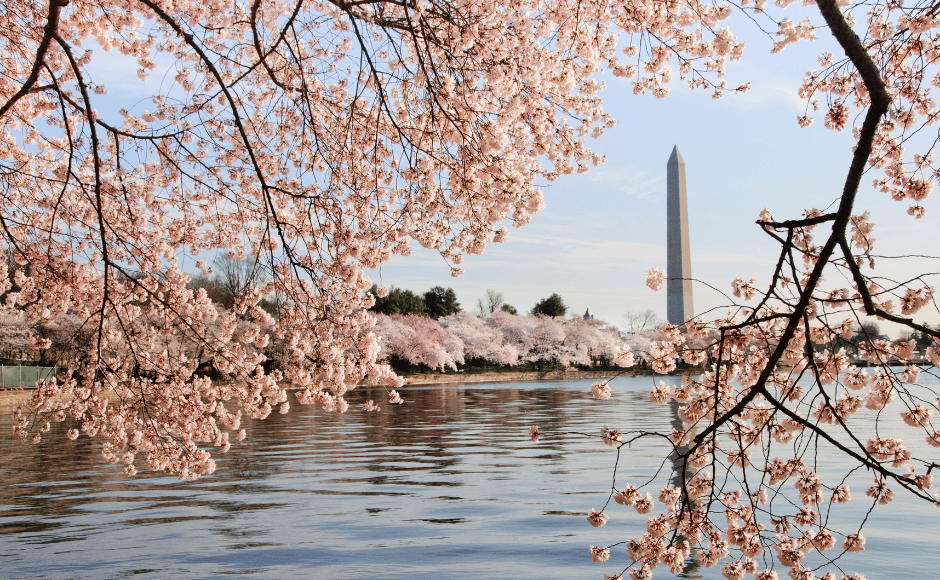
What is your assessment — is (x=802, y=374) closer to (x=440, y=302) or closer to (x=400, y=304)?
(x=400, y=304)

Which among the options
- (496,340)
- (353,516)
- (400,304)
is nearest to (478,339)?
(496,340)

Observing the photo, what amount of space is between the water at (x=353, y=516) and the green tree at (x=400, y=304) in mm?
32573

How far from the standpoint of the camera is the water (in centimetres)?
538

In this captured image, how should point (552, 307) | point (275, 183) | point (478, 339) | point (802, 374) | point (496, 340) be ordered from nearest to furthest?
point (802, 374) → point (275, 183) → point (478, 339) → point (496, 340) → point (552, 307)

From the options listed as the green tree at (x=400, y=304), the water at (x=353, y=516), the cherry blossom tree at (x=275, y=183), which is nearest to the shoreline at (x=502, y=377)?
the green tree at (x=400, y=304)

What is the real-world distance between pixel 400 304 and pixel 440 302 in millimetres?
5362

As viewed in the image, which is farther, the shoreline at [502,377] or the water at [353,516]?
the shoreline at [502,377]

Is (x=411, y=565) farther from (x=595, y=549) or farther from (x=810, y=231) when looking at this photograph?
(x=810, y=231)

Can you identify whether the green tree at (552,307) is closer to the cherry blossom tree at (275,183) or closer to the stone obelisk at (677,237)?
the stone obelisk at (677,237)

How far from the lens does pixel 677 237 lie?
24.2 metres

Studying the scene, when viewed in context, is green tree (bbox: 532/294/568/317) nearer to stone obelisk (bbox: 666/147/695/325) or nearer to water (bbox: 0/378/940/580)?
stone obelisk (bbox: 666/147/695/325)

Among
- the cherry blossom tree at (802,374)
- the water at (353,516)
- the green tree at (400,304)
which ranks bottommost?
the water at (353,516)

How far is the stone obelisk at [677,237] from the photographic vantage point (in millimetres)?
23828

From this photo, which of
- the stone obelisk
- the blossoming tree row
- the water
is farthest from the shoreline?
the water
